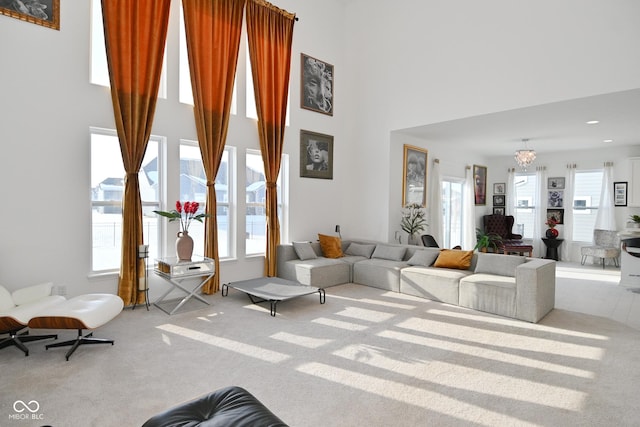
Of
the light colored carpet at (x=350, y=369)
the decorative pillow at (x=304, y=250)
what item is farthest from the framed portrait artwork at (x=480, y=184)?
the light colored carpet at (x=350, y=369)

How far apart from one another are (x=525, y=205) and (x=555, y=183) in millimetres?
938

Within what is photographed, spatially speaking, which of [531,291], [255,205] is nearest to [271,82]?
[255,205]

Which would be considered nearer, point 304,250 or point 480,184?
point 304,250

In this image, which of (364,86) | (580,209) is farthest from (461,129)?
(580,209)

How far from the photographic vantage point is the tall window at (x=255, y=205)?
6.29 m

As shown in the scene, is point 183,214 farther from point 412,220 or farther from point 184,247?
point 412,220

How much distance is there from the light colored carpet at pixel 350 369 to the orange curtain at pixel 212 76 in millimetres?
1629

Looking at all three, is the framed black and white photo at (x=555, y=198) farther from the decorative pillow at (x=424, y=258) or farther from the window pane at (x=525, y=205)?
the decorative pillow at (x=424, y=258)

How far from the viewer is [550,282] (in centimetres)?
484

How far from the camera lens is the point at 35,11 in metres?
4.12

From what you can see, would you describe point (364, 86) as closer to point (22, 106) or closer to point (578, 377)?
point (22, 106)

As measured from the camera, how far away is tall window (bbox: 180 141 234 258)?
18.1ft

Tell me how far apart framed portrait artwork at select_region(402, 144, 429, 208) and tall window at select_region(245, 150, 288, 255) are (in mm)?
2921

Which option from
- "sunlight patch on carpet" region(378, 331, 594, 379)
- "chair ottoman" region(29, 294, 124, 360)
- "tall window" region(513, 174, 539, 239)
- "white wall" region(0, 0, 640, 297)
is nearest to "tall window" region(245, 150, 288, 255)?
"white wall" region(0, 0, 640, 297)
